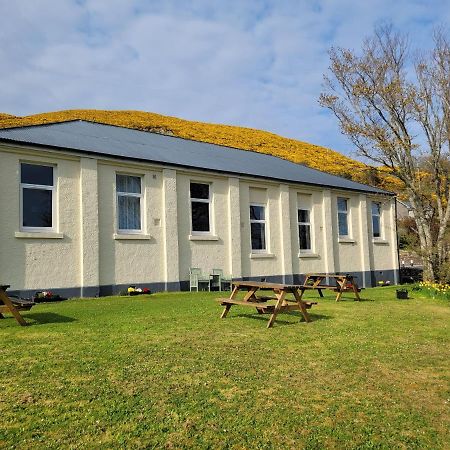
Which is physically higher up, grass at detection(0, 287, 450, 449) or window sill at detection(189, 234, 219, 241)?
window sill at detection(189, 234, 219, 241)

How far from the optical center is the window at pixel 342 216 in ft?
73.8

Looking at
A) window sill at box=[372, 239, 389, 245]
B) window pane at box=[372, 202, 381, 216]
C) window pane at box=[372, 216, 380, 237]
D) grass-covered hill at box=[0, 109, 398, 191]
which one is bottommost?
window sill at box=[372, 239, 389, 245]

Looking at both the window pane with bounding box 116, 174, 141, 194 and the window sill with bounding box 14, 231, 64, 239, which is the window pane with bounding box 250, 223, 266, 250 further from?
the window sill with bounding box 14, 231, 64, 239

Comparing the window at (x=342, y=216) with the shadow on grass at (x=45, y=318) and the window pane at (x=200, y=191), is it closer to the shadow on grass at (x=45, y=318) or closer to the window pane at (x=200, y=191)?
the window pane at (x=200, y=191)

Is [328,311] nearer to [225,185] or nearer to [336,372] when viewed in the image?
[336,372]

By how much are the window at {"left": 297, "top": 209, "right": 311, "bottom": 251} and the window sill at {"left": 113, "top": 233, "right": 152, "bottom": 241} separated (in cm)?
778

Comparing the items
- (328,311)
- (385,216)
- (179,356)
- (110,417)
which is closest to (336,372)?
(179,356)

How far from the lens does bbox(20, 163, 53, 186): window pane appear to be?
13133mm

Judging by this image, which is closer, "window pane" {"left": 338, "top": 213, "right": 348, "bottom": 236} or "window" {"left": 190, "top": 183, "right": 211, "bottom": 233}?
"window" {"left": 190, "top": 183, "right": 211, "bottom": 233}

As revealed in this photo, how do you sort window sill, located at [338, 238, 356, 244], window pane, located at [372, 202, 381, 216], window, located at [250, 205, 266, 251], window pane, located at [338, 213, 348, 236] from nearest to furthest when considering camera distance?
1. window, located at [250, 205, 266, 251]
2. window sill, located at [338, 238, 356, 244]
3. window pane, located at [338, 213, 348, 236]
4. window pane, located at [372, 202, 381, 216]

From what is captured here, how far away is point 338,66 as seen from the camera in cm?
2084

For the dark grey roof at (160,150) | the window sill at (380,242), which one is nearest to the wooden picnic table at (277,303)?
the dark grey roof at (160,150)

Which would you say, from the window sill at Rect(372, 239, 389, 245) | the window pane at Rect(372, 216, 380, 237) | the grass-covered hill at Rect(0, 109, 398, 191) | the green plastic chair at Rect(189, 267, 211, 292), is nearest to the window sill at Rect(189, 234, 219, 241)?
the green plastic chair at Rect(189, 267, 211, 292)

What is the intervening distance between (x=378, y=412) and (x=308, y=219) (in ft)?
54.5
